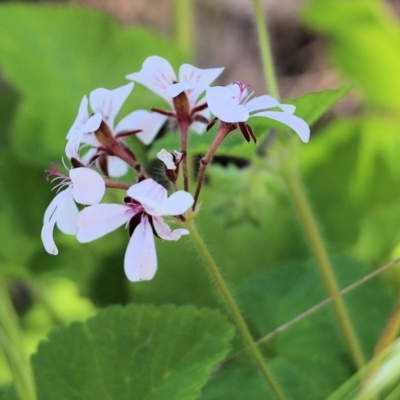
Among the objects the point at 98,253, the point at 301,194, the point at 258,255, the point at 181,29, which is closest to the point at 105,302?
the point at 98,253

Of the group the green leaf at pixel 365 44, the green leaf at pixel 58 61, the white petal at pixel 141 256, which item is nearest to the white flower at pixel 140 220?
the white petal at pixel 141 256

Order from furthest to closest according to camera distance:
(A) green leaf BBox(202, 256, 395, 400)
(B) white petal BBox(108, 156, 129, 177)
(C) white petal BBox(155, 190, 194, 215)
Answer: (A) green leaf BBox(202, 256, 395, 400) → (B) white petal BBox(108, 156, 129, 177) → (C) white petal BBox(155, 190, 194, 215)

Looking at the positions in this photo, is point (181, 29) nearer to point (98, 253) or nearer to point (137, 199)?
point (98, 253)

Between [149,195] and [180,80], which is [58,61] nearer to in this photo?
[180,80]

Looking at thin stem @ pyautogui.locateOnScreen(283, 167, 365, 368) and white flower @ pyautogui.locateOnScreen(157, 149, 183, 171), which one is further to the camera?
thin stem @ pyautogui.locateOnScreen(283, 167, 365, 368)

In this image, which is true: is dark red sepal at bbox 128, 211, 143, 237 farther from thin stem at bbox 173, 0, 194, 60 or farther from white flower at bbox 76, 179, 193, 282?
thin stem at bbox 173, 0, 194, 60

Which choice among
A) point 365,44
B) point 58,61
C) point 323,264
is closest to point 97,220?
point 323,264

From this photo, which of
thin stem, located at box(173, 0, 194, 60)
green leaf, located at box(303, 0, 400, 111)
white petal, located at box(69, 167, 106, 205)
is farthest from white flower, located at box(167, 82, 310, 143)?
green leaf, located at box(303, 0, 400, 111)
